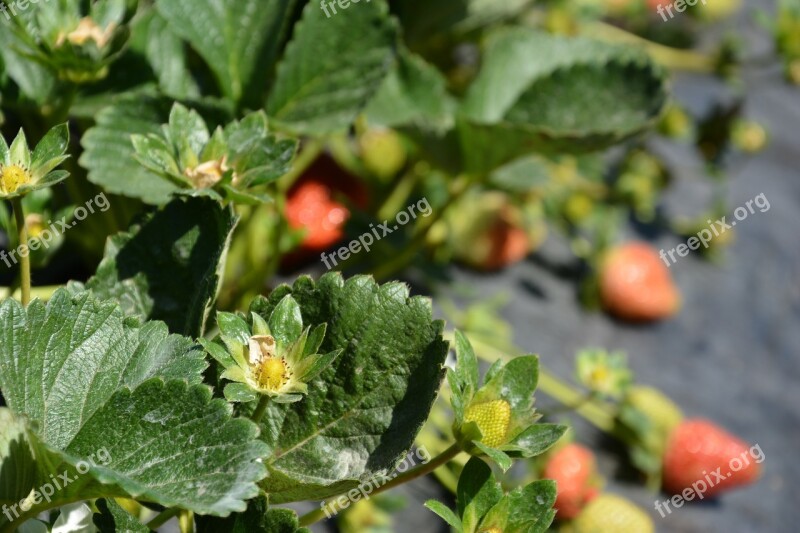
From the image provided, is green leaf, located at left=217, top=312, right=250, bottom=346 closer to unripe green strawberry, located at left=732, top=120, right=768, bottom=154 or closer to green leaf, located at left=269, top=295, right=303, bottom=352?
green leaf, located at left=269, top=295, right=303, bottom=352

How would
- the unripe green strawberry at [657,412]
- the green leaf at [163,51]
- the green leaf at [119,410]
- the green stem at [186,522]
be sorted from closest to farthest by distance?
the green leaf at [119,410] < the green stem at [186,522] < the green leaf at [163,51] < the unripe green strawberry at [657,412]

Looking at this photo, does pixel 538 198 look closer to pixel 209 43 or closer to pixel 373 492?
pixel 209 43

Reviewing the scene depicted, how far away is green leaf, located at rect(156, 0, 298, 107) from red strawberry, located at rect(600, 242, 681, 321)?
76 cm

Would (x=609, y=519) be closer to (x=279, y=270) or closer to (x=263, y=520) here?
(x=279, y=270)

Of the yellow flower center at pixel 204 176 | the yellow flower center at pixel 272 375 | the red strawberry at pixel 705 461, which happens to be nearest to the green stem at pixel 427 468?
the yellow flower center at pixel 272 375

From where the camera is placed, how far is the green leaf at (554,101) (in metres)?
0.87

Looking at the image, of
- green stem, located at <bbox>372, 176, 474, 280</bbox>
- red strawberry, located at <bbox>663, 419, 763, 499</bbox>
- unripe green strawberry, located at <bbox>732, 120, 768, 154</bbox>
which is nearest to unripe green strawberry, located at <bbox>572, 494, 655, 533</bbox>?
red strawberry, located at <bbox>663, 419, 763, 499</bbox>

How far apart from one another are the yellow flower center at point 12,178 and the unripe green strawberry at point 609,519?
74cm

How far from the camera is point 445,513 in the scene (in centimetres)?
51

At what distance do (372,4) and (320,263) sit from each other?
49 centimetres

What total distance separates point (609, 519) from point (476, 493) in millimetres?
557

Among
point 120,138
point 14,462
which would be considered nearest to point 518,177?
point 120,138

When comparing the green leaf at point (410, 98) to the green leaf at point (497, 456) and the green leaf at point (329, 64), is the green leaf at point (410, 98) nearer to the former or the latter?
the green leaf at point (329, 64)

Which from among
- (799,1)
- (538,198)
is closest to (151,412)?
(538,198)
